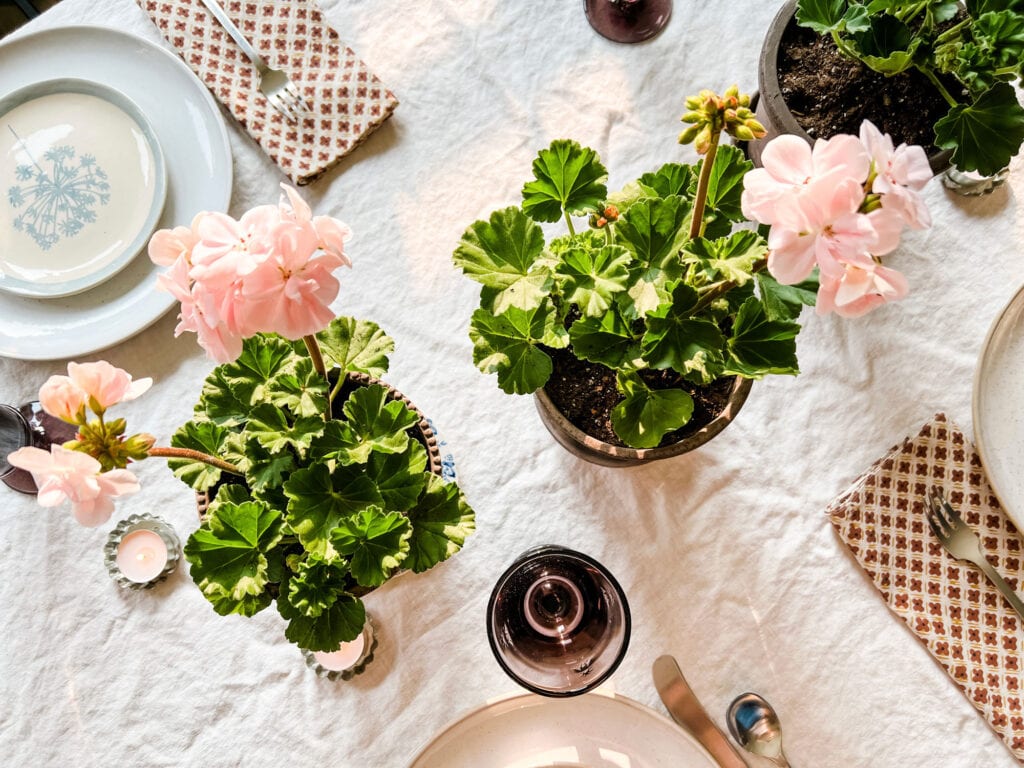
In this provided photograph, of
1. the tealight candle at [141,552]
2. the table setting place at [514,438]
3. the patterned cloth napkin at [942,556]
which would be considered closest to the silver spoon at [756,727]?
the table setting place at [514,438]

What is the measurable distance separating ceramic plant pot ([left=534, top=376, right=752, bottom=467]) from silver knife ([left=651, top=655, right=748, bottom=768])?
24 centimetres

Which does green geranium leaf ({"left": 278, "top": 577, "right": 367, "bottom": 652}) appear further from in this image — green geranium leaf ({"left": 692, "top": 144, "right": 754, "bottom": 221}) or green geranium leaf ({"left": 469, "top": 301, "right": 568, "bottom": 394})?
green geranium leaf ({"left": 692, "top": 144, "right": 754, "bottom": 221})

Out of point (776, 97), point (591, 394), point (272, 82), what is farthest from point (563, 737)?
point (272, 82)

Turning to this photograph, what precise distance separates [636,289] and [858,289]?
177 mm

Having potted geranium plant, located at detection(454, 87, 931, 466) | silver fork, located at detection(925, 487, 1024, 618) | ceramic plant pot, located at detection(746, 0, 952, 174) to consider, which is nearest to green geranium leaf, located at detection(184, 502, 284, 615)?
potted geranium plant, located at detection(454, 87, 931, 466)

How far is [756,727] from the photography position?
2.94 ft

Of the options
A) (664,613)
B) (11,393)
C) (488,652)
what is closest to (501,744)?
(488,652)

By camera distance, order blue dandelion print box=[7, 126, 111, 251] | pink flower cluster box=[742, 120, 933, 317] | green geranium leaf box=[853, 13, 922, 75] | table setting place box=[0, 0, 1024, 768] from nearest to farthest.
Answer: pink flower cluster box=[742, 120, 933, 317] < green geranium leaf box=[853, 13, 922, 75] < table setting place box=[0, 0, 1024, 768] < blue dandelion print box=[7, 126, 111, 251]

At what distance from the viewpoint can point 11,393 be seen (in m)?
0.97

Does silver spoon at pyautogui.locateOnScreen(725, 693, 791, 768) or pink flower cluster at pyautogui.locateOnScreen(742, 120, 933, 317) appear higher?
pink flower cluster at pyautogui.locateOnScreen(742, 120, 933, 317)

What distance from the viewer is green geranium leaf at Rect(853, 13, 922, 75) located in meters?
0.74

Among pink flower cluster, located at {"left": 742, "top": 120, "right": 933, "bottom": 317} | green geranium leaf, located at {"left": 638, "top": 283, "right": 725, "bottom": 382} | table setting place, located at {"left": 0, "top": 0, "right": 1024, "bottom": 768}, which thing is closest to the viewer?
pink flower cluster, located at {"left": 742, "top": 120, "right": 933, "bottom": 317}

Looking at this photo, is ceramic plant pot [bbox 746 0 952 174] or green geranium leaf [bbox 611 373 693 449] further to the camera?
ceramic plant pot [bbox 746 0 952 174]

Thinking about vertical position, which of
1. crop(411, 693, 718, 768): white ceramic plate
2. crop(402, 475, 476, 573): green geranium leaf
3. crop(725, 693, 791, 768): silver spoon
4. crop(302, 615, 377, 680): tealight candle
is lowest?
crop(725, 693, 791, 768): silver spoon
